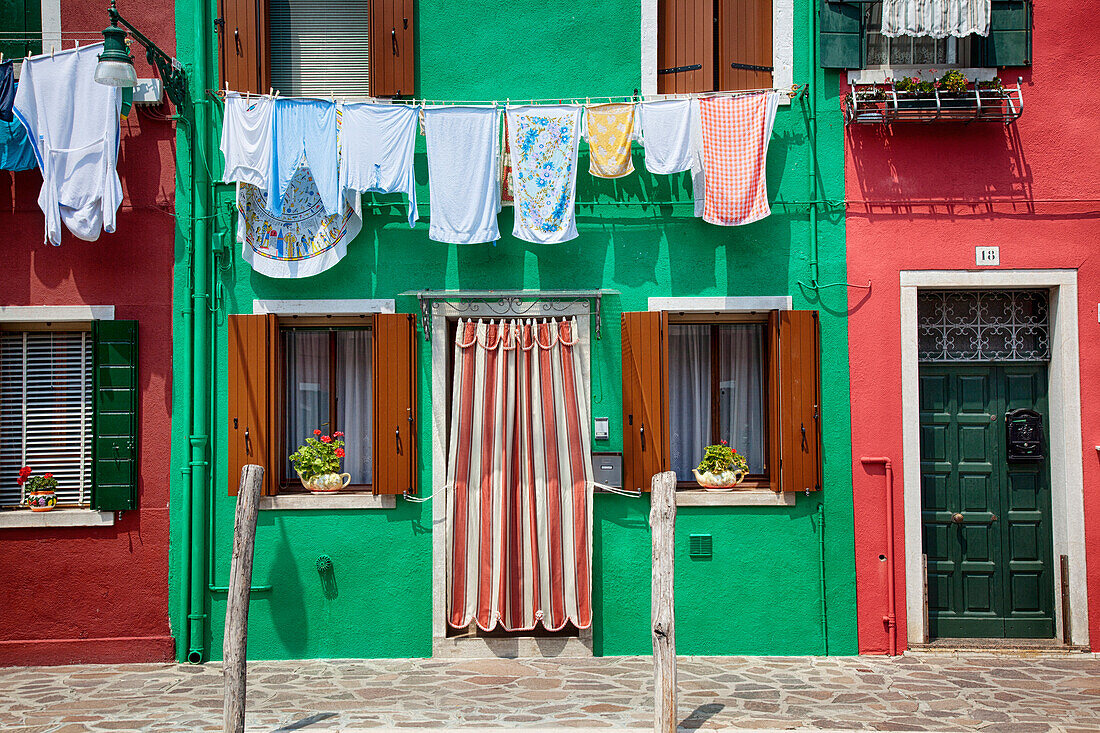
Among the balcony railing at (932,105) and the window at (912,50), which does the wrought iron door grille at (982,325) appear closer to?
the balcony railing at (932,105)

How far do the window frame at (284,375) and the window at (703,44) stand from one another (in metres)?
3.27

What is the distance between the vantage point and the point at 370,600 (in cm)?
807

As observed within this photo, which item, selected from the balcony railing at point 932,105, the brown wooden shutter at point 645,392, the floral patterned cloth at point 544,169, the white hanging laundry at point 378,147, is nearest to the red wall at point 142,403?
the white hanging laundry at point 378,147

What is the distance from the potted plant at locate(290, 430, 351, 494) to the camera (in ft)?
26.6

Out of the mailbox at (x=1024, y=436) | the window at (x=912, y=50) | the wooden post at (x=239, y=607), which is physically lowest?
the wooden post at (x=239, y=607)

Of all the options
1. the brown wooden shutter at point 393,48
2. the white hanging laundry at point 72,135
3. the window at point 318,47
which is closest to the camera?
the white hanging laundry at point 72,135

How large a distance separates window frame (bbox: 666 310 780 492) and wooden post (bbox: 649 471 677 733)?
201 centimetres

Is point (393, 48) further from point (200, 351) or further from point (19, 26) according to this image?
point (19, 26)

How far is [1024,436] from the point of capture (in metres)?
8.16

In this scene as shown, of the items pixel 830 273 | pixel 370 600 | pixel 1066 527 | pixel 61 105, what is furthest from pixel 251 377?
pixel 1066 527

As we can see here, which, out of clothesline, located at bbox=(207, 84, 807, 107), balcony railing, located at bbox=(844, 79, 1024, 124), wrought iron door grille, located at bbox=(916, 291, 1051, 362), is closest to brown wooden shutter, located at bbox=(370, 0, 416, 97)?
clothesline, located at bbox=(207, 84, 807, 107)

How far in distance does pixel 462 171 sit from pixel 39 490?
4353mm

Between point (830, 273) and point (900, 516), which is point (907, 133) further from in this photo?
point (900, 516)

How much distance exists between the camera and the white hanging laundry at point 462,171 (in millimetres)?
7832
